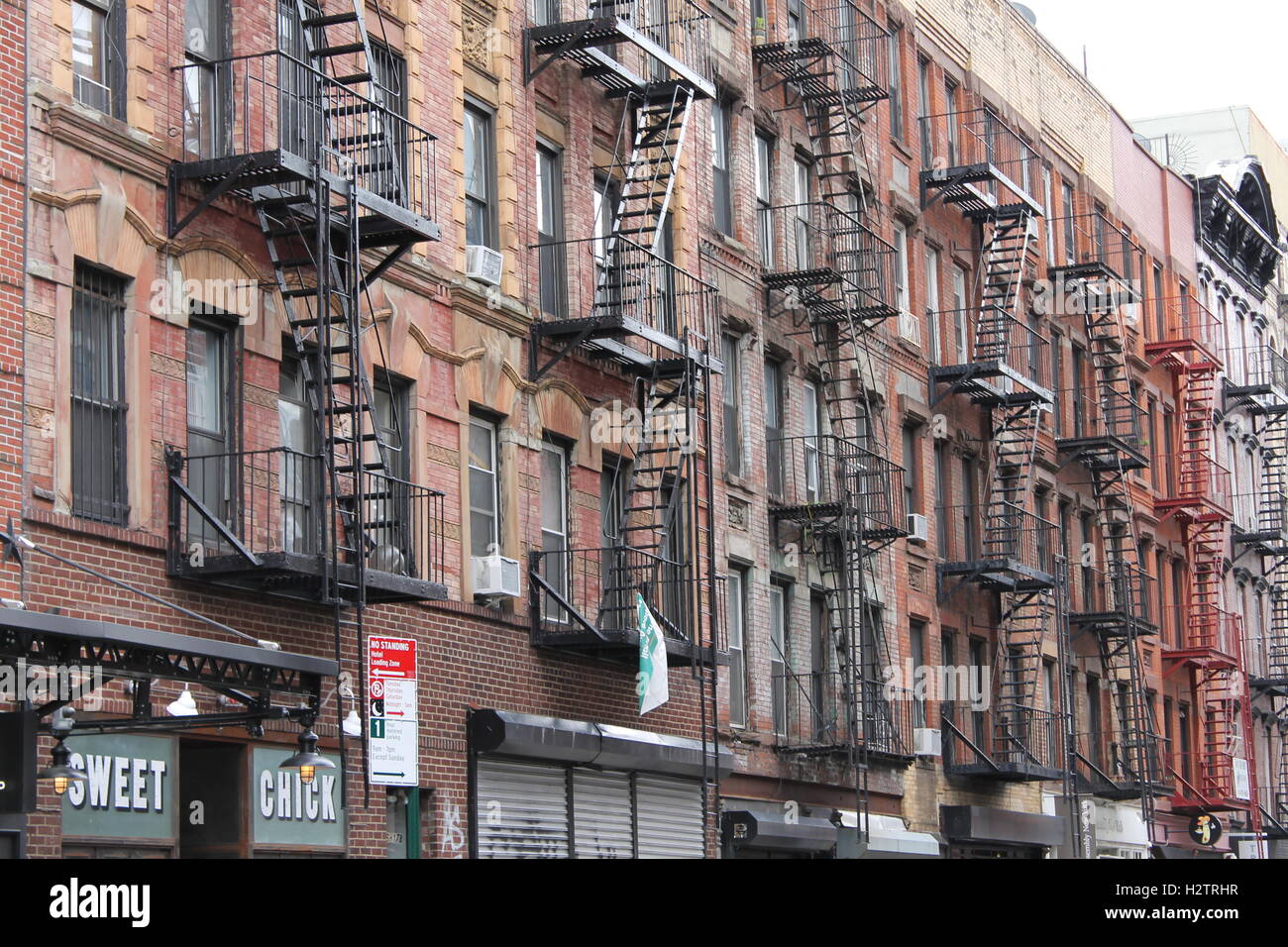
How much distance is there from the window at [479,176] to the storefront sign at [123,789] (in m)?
8.36

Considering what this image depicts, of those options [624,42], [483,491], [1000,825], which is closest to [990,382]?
[1000,825]

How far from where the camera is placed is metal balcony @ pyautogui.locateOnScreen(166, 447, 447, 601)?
1794 cm

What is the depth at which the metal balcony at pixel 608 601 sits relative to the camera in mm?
24000

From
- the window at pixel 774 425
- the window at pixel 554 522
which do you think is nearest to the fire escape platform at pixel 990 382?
the window at pixel 774 425

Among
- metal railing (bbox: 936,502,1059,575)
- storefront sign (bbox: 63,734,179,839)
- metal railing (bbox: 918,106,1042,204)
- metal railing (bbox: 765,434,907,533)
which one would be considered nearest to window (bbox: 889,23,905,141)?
metal railing (bbox: 918,106,1042,204)

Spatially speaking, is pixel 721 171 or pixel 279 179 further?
pixel 721 171

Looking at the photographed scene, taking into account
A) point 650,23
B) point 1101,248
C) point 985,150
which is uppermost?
point 985,150

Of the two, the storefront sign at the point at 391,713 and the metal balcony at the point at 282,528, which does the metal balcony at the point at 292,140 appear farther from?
the storefront sign at the point at 391,713

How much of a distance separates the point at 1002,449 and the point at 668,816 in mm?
16003

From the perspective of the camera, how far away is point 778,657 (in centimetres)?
3070

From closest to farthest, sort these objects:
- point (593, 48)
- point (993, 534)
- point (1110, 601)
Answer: point (593, 48), point (993, 534), point (1110, 601)

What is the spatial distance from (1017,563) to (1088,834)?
7.83 m

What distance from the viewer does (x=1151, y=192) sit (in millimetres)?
53000

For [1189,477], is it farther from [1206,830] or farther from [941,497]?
[941,497]
